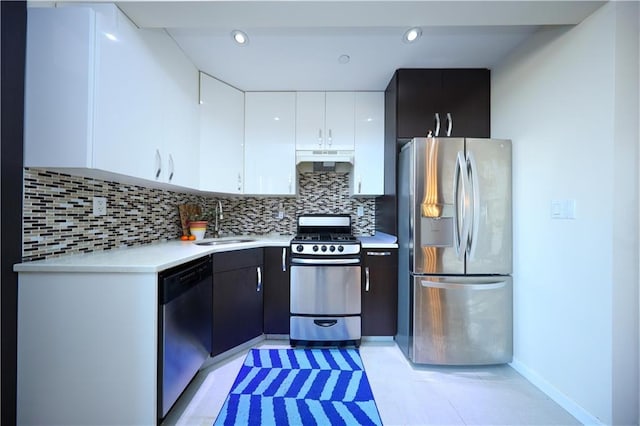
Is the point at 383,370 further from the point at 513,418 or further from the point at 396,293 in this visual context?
the point at 513,418

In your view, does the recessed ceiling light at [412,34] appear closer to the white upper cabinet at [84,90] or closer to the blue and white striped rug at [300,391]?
the white upper cabinet at [84,90]

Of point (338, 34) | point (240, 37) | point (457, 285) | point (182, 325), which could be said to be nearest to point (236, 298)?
point (182, 325)

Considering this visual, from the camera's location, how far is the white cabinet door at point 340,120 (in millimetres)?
2670

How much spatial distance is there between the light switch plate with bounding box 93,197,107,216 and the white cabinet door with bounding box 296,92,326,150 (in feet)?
5.33

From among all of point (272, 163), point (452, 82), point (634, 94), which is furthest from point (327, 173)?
point (634, 94)

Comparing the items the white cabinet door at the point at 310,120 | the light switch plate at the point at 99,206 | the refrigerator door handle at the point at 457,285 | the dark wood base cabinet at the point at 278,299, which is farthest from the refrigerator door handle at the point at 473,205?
the light switch plate at the point at 99,206

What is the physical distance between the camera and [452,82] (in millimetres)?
2285

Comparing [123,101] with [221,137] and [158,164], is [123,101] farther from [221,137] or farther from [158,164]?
[221,137]

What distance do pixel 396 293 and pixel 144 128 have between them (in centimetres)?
219

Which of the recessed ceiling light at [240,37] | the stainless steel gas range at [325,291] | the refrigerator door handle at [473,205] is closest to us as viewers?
the recessed ceiling light at [240,37]

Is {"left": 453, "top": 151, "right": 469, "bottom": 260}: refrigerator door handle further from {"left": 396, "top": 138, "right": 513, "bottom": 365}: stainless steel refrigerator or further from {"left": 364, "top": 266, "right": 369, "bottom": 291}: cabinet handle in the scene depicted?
{"left": 364, "top": 266, "right": 369, "bottom": 291}: cabinet handle

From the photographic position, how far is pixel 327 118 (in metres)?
2.68

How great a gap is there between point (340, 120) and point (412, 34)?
3.37ft

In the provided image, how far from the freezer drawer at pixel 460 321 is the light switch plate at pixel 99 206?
2.21 m
